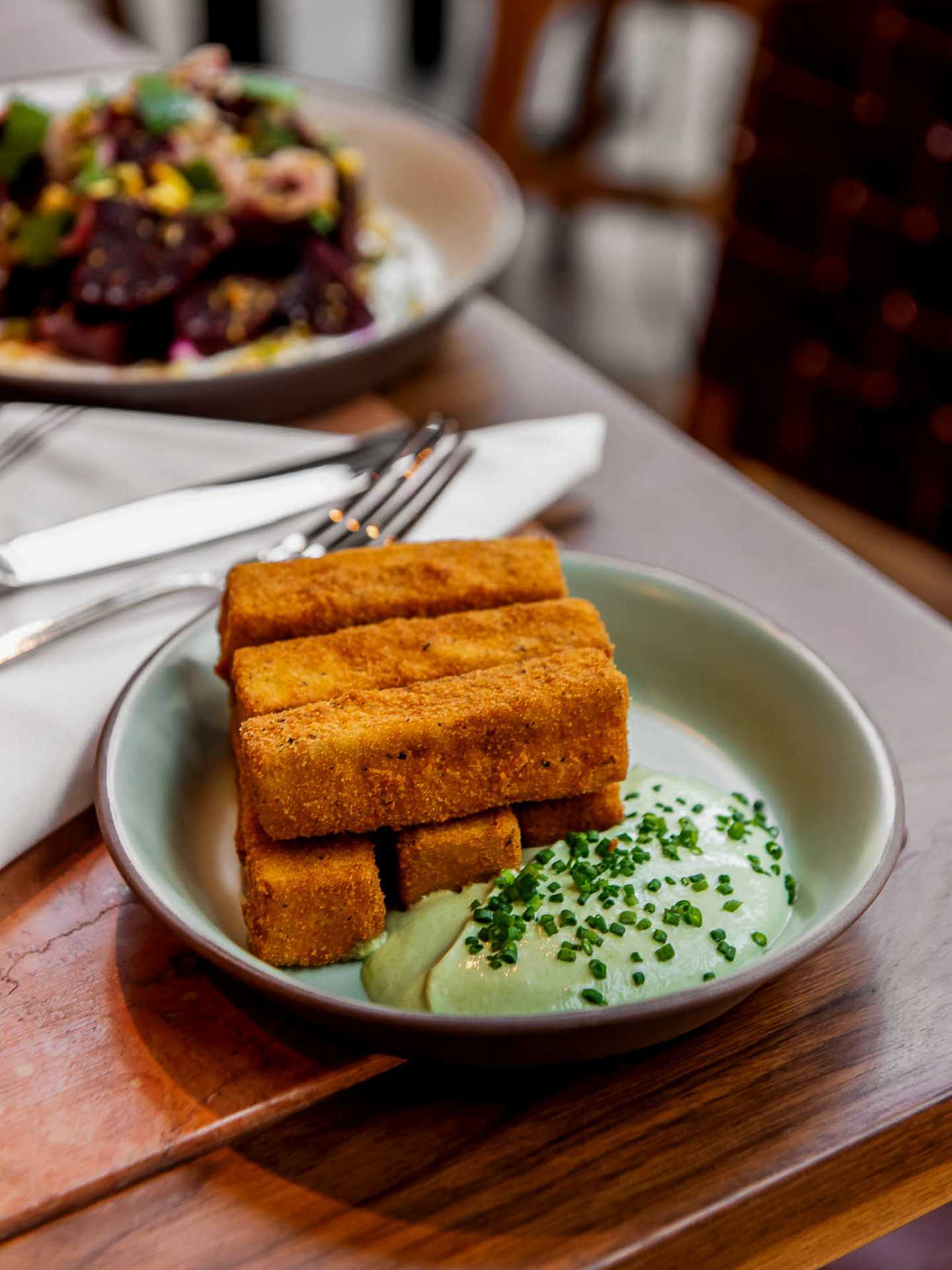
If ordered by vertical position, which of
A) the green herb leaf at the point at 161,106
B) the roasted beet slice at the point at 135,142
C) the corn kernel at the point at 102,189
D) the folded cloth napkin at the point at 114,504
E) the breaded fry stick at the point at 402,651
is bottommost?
the folded cloth napkin at the point at 114,504

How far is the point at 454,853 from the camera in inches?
31.6

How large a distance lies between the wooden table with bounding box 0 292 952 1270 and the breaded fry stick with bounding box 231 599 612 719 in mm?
186

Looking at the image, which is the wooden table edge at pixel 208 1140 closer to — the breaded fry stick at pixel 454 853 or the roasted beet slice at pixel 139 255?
the breaded fry stick at pixel 454 853

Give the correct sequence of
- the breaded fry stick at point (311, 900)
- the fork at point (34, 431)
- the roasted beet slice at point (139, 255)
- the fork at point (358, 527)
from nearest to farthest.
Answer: the breaded fry stick at point (311, 900) < the fork at point (358, 527) < the fork at point (34, 431) < the roasted beet slice at point (139, 255)

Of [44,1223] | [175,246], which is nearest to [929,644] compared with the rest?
[44,1223]

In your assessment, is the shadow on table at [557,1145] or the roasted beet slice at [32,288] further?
the roasted beet slice at [32,288]

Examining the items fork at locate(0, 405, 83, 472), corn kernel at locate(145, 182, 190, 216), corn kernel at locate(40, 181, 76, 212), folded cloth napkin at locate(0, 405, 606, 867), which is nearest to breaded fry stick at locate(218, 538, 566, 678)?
folded cloth napkin at locate(0, 405, 606, 867)

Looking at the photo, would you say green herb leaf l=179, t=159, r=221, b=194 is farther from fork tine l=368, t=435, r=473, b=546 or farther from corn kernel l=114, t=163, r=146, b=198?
fork tine l=368, t=435, r=473, b=546

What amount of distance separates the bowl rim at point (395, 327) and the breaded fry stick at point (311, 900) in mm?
717

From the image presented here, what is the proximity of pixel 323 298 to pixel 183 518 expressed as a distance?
1.69 ft

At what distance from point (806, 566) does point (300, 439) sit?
1.76 feet

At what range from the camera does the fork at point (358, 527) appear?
1034 millimetres

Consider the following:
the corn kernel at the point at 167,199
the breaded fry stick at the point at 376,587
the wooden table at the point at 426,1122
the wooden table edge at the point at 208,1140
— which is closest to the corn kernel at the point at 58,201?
the corn kernel at the point at 167,199

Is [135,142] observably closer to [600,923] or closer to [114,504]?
[114,504]
